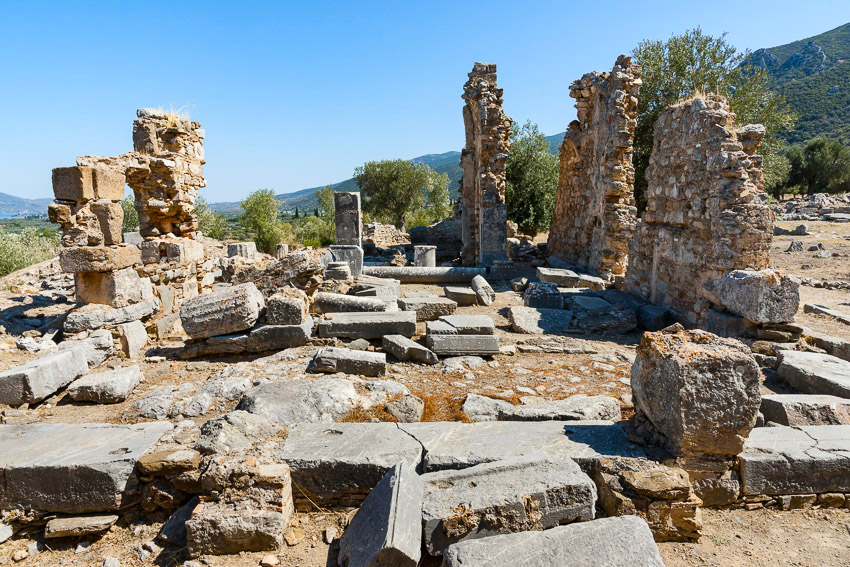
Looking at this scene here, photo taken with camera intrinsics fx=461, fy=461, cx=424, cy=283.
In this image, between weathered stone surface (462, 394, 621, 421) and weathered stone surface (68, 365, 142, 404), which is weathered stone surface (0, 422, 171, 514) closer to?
weathered stone surface (68, 365, 142, 404)

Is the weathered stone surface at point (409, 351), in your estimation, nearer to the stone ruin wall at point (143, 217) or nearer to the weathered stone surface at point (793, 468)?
the weathered stone surface at point (793, 468)

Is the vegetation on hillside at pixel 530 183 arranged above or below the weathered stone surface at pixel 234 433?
above

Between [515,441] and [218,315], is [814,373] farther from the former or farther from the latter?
[218,315]

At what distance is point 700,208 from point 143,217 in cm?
1095

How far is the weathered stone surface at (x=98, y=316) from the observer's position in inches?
284

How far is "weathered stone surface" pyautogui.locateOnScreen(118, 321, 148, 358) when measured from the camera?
6812mm

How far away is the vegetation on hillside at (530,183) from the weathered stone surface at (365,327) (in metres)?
17.5

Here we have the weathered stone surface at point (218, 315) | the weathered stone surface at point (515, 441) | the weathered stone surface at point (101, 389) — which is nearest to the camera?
the weathered stone surface at point (515, 441)

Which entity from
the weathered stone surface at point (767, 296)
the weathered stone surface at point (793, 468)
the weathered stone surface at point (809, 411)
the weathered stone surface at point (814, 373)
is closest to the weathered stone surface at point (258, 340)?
the weathered stone surface at point (793, 468)

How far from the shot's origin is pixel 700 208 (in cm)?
761

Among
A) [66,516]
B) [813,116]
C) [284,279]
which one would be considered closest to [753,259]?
[284,279]

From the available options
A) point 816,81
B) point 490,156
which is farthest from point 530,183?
point 816,81

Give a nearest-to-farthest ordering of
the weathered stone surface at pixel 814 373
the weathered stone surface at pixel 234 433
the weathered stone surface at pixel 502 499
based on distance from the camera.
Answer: the weathered stone surface at pixel 502 499
the weathered stone surface at pixel 234 433
the weathered stone surface at pixel 814 373

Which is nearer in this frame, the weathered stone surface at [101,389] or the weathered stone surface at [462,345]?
the weathered stone surface at [101,389]
